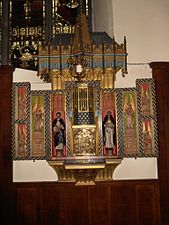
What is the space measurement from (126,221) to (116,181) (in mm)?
765

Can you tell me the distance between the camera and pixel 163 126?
293 inches

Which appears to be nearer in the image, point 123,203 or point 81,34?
point 81,34

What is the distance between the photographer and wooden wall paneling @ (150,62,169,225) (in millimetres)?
7316

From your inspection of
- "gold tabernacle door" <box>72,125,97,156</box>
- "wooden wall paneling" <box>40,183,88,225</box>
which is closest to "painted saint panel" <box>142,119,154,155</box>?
"gold tabernacle door" <box>72,125,97,156</box>

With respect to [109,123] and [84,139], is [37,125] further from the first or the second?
[109,123]

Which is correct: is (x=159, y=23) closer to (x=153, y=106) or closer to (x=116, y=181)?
(x=153, y=106)

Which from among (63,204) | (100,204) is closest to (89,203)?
(100,204)

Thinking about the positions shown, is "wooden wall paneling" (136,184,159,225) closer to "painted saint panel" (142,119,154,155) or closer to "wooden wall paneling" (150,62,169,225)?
"wooden wall paneling" (150,62,169,225)

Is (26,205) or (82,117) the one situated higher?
(82,117)

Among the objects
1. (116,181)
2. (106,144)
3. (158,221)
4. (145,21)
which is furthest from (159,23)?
(158,221)

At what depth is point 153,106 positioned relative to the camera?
24.5 feet

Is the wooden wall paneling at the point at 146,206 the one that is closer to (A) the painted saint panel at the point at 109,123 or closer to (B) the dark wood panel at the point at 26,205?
(A) the painted saint panel at the point at 109,123

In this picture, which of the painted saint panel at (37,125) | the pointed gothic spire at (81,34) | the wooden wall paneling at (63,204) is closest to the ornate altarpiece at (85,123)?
the painted saint panel at (37,125)

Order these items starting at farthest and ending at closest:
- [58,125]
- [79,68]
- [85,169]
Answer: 1. [58,125]
2. [85,169]
3. [79,68]
